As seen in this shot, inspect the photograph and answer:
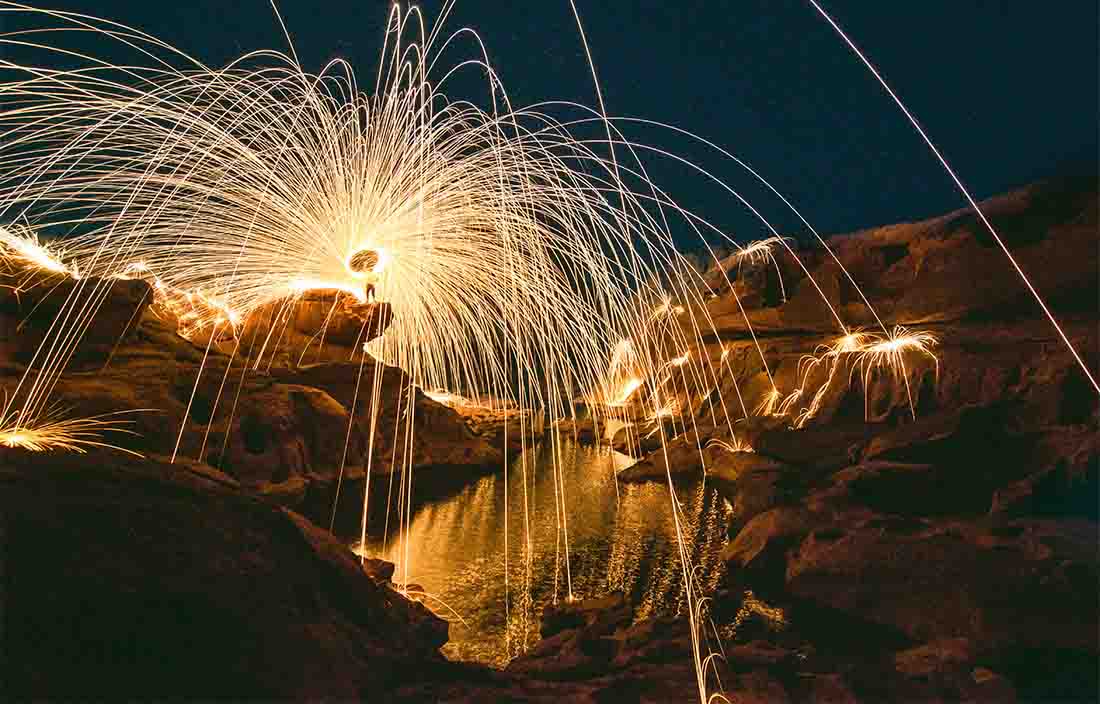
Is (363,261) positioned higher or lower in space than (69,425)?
higher

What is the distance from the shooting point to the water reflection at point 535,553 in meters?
7.14

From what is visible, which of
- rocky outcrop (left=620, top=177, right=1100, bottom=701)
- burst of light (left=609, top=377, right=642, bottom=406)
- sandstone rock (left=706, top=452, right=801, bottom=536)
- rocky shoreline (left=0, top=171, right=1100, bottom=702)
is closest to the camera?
rocky shoreline (left=0, top=171, right=1100, bottom=702)

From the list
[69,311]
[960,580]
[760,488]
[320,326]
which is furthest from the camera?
[320,326]

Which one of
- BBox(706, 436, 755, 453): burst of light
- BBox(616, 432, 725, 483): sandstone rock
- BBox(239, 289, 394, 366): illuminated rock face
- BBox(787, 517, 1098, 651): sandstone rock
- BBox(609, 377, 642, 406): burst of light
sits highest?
BBox(609, 377, 642, 406): burst of light

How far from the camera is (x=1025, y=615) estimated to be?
5.59 meters

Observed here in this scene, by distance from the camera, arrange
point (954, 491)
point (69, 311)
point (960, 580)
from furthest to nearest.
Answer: point (954, 491) → point (69, 311) → point (960, 580)

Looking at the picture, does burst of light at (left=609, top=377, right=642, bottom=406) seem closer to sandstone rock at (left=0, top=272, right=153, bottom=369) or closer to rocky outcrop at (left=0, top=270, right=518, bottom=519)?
rocky outcrop at (left=0, top=270, right=518, bottom=519)

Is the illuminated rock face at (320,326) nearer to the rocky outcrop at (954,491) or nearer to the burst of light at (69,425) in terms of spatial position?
the burst of light at (69,425)

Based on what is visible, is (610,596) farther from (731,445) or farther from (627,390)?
(627,390)

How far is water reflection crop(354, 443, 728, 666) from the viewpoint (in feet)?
23.4

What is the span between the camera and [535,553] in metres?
9.78

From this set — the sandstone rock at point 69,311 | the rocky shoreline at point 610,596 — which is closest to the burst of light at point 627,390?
the rocky shoreline at point 610,596

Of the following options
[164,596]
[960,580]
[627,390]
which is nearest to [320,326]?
[164,596]

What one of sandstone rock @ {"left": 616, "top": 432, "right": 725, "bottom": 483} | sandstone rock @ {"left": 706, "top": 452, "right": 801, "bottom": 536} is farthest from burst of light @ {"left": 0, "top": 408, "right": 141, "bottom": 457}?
sandstone rock @ {"left": 616, "top": 432, "right": 725, "bottom": 483}
